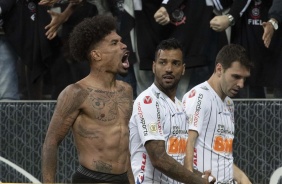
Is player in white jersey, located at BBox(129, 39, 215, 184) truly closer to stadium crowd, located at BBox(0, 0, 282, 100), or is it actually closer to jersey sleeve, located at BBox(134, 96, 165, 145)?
jersey sleeve, located at BBox(134, 96, 165, 145)

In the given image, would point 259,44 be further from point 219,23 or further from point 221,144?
point 221,144

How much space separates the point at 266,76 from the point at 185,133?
75.5 inches

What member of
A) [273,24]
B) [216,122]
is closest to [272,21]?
[273,24]

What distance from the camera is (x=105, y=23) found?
7797mm

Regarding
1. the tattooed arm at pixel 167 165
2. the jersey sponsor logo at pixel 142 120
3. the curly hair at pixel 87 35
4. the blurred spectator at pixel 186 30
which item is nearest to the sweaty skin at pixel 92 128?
the curly hair at pixel 87 35

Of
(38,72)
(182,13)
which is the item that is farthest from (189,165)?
(38,72)

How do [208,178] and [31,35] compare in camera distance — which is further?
[31,35]

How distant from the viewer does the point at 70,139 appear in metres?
10.8

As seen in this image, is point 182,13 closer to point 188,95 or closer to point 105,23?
point 188,95

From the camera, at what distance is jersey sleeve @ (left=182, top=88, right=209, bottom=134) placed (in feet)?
30.0

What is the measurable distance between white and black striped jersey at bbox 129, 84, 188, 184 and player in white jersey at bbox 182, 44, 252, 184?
0.18 metres

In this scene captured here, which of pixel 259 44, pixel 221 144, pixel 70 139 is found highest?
pixel 259 44

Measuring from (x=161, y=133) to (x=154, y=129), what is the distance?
10 centimetres

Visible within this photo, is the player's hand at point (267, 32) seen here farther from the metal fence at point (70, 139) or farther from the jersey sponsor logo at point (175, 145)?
the jersey sponsor logo at point (175, 145)
